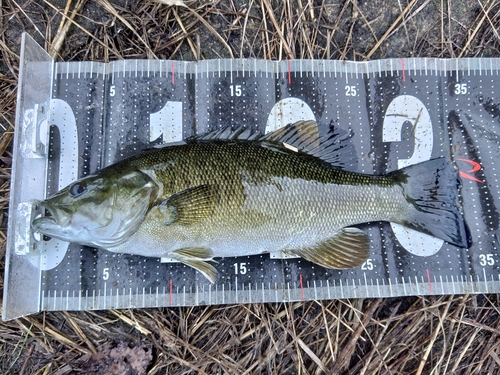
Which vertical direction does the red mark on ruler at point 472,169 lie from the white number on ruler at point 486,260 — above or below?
above

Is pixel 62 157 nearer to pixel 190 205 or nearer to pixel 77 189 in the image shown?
pixel 77 189

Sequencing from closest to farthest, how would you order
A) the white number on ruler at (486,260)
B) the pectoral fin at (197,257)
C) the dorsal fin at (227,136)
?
the pectoral fin at (197,257) < the dorsal fin at (227,136) < the white number on ruler at (486,260)

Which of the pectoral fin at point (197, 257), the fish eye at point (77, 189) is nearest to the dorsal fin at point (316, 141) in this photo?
the pectoral fin at point (197, 257)

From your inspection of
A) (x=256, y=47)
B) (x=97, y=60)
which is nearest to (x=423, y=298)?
(x=256, y=47)

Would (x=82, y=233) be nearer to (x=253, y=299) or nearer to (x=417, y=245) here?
(x=253, y=299)

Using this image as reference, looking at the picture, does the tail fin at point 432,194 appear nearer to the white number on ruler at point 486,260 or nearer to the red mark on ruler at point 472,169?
the red mark on ruler at point 472,169

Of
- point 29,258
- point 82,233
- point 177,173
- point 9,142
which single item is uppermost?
point 9,142
